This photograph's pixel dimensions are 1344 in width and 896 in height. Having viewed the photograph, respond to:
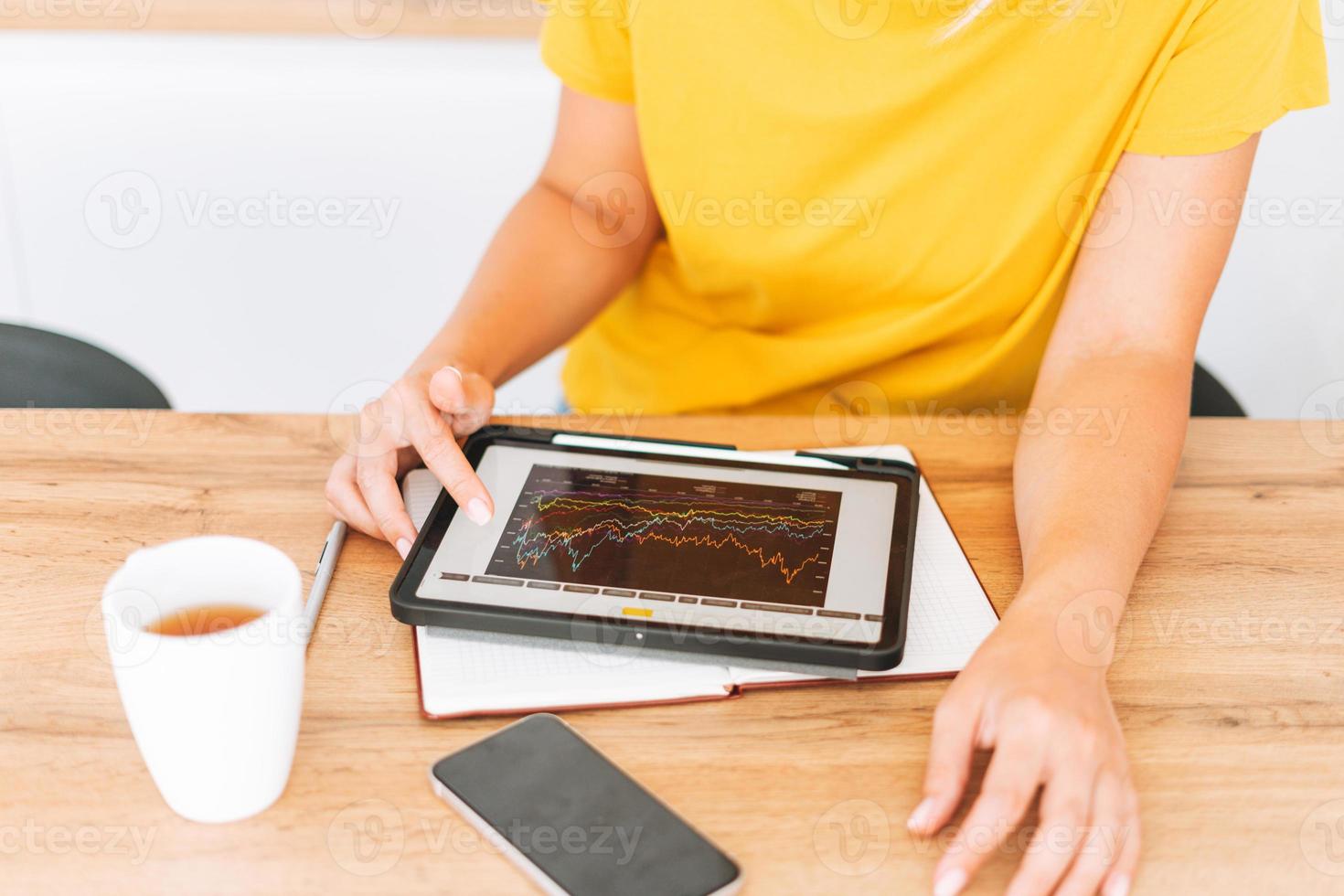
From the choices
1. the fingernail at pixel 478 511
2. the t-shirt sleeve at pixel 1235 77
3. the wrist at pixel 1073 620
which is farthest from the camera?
the t-shirt sleeve at pixel 1235 77

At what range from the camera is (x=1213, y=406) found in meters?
1.16

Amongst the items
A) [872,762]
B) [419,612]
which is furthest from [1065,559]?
[419,612]

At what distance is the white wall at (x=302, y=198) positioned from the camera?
1.61m

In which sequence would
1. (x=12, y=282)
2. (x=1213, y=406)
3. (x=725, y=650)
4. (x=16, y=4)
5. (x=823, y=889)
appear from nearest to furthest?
1. (x=823, y=889)
2. (x=725, y=650)
3. (x=1213, y=406)
4. (x=16, y=4)
5. (x=12, y=282)

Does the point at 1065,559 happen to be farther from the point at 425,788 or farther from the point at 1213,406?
the point at 1213,406

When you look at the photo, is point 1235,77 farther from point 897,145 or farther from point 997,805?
point 997,805

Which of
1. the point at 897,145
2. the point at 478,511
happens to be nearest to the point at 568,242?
the point at 897,145

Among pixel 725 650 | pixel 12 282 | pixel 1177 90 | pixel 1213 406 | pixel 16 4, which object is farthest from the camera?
pixel 12 282

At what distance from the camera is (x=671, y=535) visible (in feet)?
2.51

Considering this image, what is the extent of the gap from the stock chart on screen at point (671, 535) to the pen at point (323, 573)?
115 mm

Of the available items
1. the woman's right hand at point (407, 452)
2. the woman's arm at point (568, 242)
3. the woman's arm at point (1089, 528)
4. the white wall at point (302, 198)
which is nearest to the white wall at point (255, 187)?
the white wall at point (302, 198)

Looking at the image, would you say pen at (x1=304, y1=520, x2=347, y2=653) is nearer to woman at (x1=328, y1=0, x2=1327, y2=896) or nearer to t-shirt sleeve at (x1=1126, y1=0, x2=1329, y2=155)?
woman at (x1=328, y1=0, x2=1327, y2=896)

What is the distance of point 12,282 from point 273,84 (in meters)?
0.52

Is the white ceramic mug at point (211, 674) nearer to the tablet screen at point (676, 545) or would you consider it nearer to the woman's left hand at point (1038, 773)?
the tablet screen at point (676, 545)
